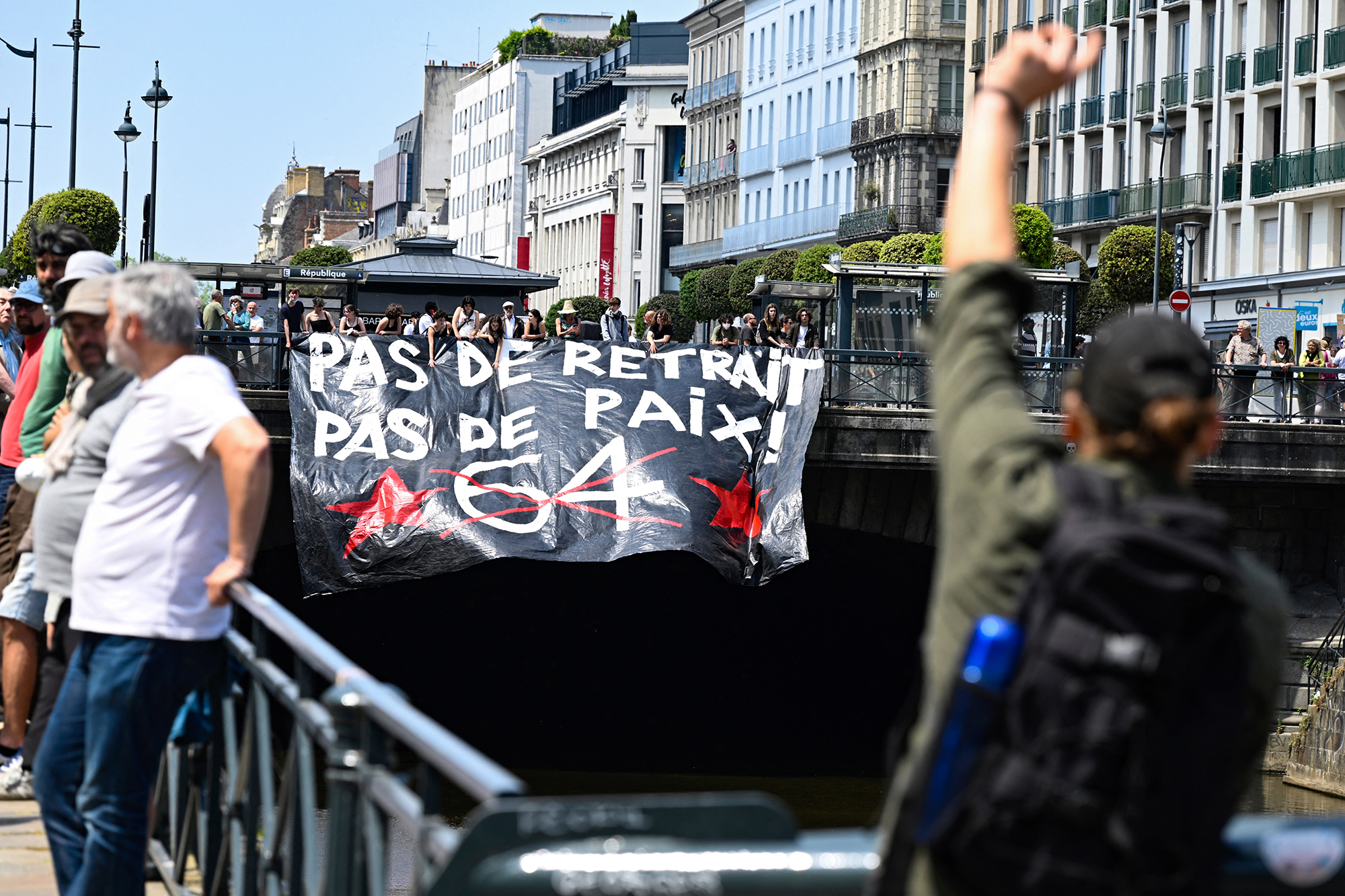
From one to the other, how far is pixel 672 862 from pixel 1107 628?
0.60 metres

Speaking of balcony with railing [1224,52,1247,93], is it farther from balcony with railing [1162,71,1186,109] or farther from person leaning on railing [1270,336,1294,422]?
person leaning on railing [1270,336,1294,422]

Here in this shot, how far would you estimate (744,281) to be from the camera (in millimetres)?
71062

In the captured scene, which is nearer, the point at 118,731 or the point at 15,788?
the point at 118,731

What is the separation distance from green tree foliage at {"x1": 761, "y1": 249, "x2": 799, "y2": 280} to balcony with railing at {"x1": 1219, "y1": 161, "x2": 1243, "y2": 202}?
66.2ft

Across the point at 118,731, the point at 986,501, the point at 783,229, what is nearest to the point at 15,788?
the point at 118,731

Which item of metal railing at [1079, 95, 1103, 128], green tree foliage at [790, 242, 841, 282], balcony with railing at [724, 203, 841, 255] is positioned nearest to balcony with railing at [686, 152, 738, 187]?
balcony with railing at [724, 203, 841, 255]

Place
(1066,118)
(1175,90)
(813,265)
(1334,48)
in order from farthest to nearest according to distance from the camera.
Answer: (813,265), (1066,118), (1175,90), (1334,48)

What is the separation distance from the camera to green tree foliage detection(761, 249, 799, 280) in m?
67.4

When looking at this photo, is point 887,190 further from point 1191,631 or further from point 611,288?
point 1191,631

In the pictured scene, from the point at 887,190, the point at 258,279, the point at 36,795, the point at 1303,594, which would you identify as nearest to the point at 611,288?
the point at 887,190

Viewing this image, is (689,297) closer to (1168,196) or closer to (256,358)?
(1168,196)

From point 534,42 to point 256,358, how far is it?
106 meters

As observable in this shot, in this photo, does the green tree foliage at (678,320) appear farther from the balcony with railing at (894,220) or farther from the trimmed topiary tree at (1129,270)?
the trimmed topiary tree at (1129,270)

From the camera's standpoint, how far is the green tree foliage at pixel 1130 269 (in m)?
48.0
